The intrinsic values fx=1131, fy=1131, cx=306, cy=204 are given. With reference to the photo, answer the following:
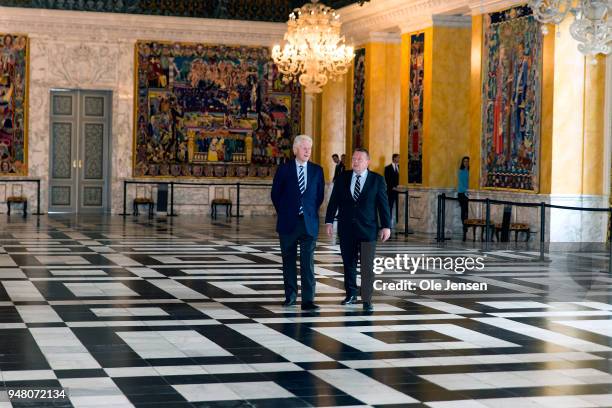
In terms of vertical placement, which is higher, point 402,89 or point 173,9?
point 173,9

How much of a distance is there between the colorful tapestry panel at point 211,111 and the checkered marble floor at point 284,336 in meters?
12.9

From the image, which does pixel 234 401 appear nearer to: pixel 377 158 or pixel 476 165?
pixel 476 165

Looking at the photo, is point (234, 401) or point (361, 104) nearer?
point (234, 401)

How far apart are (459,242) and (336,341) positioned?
1106 centimetres

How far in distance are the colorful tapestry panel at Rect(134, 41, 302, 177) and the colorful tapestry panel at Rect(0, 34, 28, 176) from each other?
2.75 m

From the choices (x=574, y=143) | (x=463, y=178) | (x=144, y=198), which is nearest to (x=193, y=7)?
(x=144, y=198)

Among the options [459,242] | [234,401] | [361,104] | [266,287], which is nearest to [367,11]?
[361,104]

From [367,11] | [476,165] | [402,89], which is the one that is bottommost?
[476,165]

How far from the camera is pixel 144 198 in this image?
27.8 metres

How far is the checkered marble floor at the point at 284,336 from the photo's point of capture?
661cm

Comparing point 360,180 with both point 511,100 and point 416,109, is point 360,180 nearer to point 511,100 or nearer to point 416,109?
point 511,100

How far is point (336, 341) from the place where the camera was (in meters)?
8.45

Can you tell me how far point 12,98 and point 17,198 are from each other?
7.95ft

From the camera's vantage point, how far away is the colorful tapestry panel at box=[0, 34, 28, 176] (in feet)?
88.2
